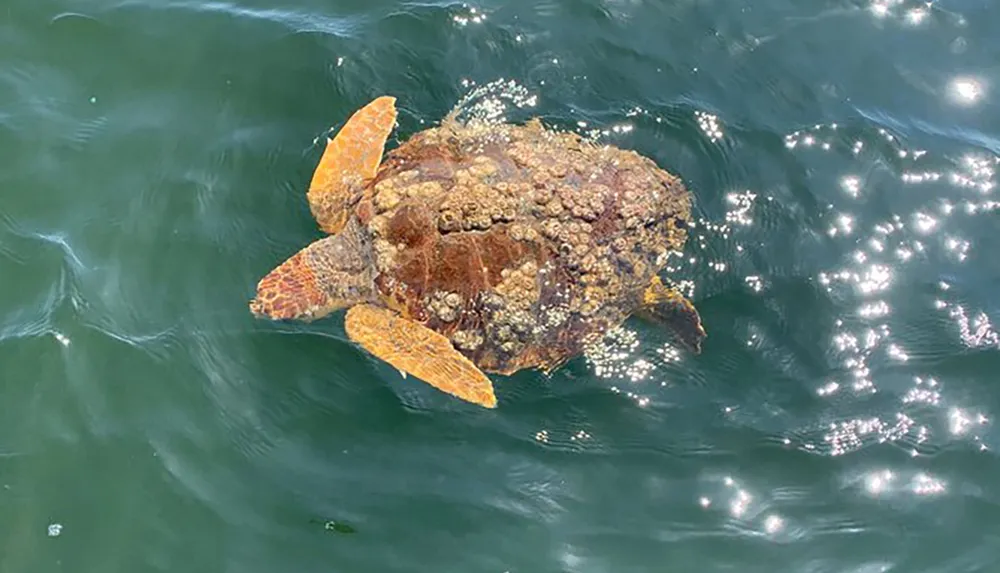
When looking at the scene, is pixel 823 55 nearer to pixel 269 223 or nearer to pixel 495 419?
pixel 495 419

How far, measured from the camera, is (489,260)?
5172 mm

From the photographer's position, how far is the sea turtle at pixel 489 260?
5.19 metres

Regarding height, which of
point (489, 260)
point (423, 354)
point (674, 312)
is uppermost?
point (674, 312)

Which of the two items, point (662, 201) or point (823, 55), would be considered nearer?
point (662, 201)

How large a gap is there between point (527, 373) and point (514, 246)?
108 cm

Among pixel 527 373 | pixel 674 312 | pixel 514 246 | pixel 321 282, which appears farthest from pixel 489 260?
pixel 674 312

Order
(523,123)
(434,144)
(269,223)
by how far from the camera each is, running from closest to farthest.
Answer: (434,144) → (269,223) → (523,123)

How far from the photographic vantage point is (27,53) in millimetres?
7207

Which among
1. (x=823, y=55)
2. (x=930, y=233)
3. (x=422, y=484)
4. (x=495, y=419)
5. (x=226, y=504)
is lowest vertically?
(x=226, y=504)

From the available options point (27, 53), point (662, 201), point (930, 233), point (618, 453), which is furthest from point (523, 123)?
point (27, 53)

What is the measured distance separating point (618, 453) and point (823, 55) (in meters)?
4.32

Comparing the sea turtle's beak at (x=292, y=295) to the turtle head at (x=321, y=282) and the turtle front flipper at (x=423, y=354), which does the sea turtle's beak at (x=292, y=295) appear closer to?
the turtle head at (x=321, y=282)

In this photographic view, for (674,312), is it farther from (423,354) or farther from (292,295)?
(292,295)

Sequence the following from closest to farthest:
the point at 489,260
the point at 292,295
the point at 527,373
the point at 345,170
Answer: the point at 489,260, the point at 292,295, the point at 527,373, the point at 345,170
